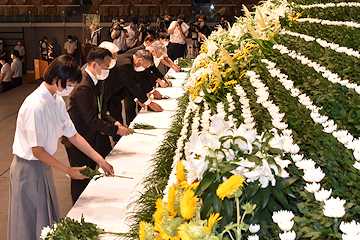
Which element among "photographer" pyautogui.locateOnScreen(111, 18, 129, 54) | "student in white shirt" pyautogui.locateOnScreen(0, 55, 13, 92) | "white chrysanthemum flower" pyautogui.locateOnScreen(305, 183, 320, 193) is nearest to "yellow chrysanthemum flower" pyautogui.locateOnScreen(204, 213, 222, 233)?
"white chrysanthemum flower" pyautogui.locateOnScreen(305, 183, 320, 193)

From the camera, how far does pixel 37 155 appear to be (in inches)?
68.9

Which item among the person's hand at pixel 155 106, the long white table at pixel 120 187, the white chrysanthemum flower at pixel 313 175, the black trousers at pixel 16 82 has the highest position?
the white chrysanthemum flower at pixel 313 175

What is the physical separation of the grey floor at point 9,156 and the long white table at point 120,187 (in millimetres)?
868

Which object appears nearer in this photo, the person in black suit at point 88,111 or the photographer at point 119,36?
the person in black suit at point 88,111

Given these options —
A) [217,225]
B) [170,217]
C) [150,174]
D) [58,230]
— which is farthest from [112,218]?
[217,225]

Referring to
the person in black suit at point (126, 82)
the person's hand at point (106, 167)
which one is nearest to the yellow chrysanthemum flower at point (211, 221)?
the person's hand at point (106, 167)

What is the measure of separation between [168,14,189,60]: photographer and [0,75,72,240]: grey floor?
2.88 m

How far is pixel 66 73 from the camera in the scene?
178cm

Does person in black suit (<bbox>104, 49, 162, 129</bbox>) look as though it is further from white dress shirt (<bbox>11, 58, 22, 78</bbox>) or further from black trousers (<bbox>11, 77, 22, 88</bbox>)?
black trousers (<bbox>11, 77, 22, 88</bbox>)

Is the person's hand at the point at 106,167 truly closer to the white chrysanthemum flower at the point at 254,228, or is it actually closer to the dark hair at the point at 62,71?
the dark hair at the point at 62,71

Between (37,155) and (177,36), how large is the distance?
516cm

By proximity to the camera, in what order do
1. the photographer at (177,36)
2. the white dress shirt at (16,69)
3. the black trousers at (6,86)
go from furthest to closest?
the white dress shirt at (16,69)
the black trousers at (6,86)
the photographer at (177,36)

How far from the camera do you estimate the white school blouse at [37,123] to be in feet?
5.68

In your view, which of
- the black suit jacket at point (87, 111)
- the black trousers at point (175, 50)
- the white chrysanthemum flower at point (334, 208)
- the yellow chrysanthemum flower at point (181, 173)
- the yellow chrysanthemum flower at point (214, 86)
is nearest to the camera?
the white chrysanthemum flower at point (334, 208)
